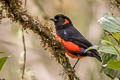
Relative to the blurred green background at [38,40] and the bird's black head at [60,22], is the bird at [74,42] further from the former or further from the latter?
the blurred green background at [38,40]

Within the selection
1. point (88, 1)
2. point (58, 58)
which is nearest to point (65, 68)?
point (58, 58)

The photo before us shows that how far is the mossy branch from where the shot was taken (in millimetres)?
1904

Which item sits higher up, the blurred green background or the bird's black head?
the bird's black head

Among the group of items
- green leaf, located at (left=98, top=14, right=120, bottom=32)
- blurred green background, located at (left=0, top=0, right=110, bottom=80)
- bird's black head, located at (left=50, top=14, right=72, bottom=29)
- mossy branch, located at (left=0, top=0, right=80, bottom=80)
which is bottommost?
blurred green background, located at (left=0, top=0, right=110, bottom=80)

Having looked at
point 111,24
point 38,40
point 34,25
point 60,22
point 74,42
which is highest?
point 111,24

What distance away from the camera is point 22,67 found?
2398mm

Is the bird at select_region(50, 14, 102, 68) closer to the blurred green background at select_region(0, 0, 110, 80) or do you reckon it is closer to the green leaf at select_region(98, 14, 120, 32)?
the blurred green background at select_region(0, 0, 110, 80)

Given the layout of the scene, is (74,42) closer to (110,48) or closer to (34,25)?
(34,25)

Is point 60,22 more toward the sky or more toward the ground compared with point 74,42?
more toward the sky

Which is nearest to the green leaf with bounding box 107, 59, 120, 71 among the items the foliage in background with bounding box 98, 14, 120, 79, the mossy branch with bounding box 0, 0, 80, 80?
the foliage in background with bounding box 98, 14, 120, 79

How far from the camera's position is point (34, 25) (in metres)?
2.01

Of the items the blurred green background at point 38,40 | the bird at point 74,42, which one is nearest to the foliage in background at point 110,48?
the bird at point 74,42

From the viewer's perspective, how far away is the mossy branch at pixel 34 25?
1.90m

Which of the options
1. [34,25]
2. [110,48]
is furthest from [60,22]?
[110,48]
